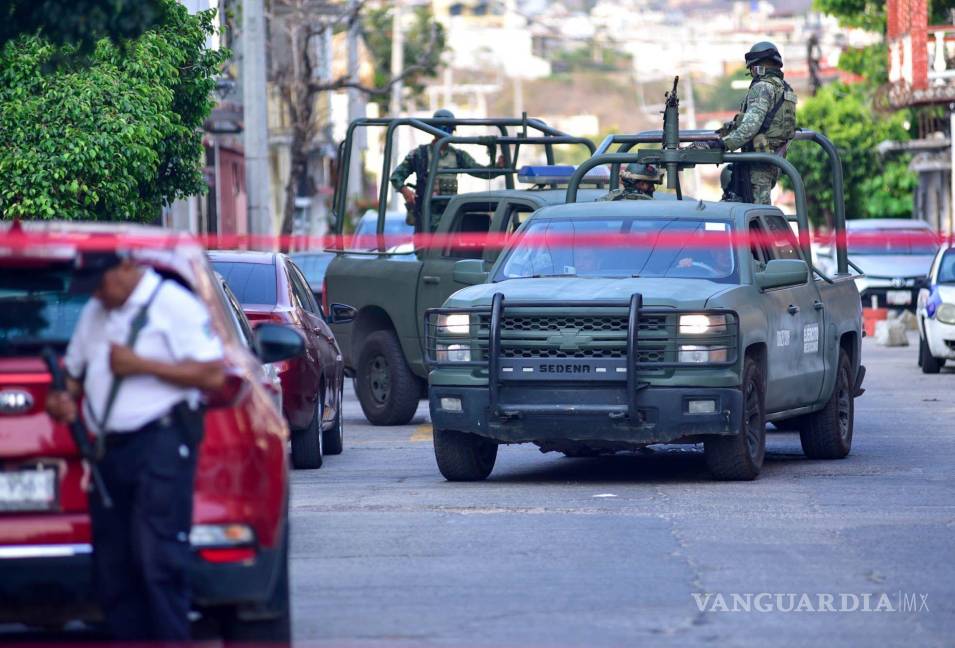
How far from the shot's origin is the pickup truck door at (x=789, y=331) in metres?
13.9

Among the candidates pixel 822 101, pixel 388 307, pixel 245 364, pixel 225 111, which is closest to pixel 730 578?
pixel 245 364

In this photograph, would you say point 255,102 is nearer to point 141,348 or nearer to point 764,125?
point 764,125

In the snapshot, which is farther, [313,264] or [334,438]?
[313,264]

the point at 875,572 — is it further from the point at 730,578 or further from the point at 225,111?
the point at 225,111

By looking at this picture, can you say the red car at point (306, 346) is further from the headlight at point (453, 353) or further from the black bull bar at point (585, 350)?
the black bull bar at point (585, 350)

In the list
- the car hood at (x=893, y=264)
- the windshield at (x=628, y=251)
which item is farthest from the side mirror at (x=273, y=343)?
the car hood at (x=893, y=264)

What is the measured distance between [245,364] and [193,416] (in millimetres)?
490

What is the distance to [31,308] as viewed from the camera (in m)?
7.62

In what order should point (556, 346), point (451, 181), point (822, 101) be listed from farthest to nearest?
point (822, 101)
point (451, 181)
point (556, 346)

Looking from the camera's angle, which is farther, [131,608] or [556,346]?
[556,346]

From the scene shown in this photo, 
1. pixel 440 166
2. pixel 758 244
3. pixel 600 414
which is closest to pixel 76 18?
pixel 600 414

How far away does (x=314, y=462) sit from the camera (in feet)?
48.4

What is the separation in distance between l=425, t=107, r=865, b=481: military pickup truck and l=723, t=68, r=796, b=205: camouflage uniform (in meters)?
1.62

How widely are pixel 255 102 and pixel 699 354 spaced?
60.0 feet
